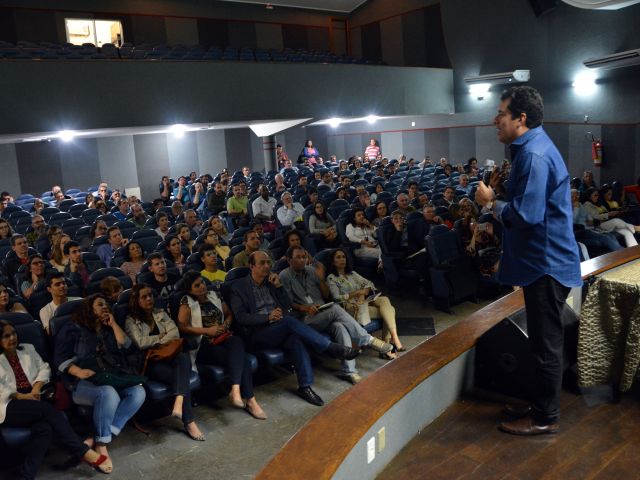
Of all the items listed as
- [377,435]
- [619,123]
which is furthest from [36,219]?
[619,123]

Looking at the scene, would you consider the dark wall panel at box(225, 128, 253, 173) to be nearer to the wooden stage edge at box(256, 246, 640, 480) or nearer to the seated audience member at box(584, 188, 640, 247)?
the seated audience member at box(584, 188, 640, 247)

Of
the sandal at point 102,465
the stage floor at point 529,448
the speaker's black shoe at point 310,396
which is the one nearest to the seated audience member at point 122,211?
the speaker's black shoe at point 310,396

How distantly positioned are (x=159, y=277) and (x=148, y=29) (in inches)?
470

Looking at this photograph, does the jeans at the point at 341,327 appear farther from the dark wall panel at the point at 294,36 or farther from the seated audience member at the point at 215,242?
the dark wall panel at the point at 294,36

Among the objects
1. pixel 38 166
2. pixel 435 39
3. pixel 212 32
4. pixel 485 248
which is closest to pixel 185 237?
pixel 485 248

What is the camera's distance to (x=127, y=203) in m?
8.42

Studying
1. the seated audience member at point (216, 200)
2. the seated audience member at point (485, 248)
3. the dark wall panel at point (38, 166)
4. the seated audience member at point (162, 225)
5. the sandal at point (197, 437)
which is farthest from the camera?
the dark wall panel at point (38, 166)

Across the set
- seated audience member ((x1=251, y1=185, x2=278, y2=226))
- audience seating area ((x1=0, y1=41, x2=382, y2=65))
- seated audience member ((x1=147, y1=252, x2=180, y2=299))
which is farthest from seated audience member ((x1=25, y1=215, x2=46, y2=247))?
audience seating area ((x1=0, y1=41, x2=382, y2=65))

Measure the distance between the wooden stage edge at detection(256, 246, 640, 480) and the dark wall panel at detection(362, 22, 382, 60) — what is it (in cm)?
1561

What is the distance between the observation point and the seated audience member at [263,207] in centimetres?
811

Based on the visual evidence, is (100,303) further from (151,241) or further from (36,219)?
(36,219)

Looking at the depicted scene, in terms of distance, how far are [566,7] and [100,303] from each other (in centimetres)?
1187

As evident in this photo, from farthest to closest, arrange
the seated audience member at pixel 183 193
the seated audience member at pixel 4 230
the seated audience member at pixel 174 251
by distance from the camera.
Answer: the seated audience member at pixel 183 193 → the seated audience member at pixel 4 230 → the seated audience member at pixel 174 251

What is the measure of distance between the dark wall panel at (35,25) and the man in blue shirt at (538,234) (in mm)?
13905
